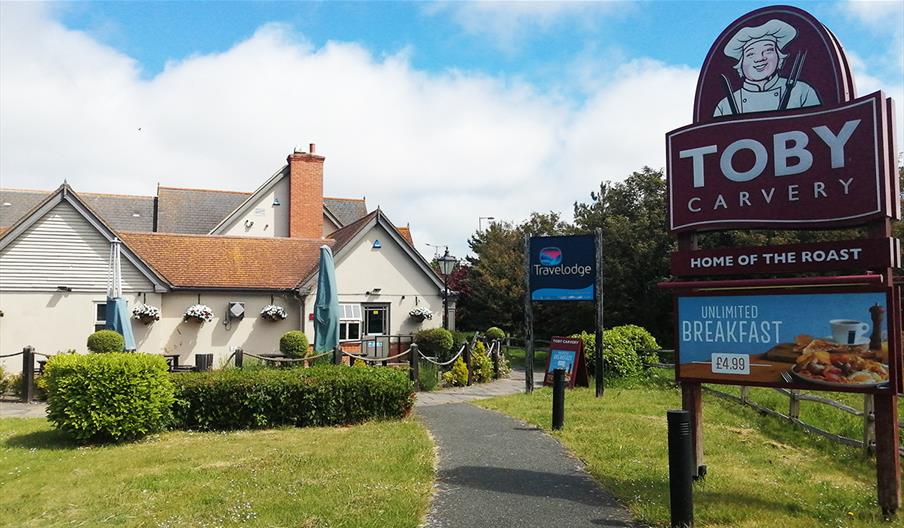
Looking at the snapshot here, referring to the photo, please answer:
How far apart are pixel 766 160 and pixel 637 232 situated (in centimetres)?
2197

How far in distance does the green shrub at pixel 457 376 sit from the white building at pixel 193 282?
3.86 metres

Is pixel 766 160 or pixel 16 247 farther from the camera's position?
pixel 16 247

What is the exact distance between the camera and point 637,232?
28.7 meters

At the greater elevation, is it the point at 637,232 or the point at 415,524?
the point at 637,232

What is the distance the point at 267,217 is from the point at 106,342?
15282 millimetres

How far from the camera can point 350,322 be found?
908 inches

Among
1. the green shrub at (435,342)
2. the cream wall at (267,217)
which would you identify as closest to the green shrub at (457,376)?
the green shrub at (435,342)

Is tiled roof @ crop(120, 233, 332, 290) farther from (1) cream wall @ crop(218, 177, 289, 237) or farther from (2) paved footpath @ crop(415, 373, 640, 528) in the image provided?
(2) paved footpath @ crop(415, 373, 640, 528)

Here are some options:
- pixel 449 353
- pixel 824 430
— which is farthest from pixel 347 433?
pixel 449 353

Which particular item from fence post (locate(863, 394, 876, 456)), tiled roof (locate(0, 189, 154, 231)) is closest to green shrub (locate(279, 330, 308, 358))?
fence post (locate(863, 394, 876, 456))

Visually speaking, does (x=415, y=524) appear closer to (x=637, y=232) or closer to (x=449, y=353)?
(x=449, y=353)

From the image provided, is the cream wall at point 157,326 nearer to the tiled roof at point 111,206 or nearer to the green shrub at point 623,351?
the green shrub at point 623,351

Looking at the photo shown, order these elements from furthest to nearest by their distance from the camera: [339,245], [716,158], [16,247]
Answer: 1. [339,245]
2. [16,247]
3. [716,158]

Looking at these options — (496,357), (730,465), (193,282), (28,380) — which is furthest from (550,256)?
(193,282)
